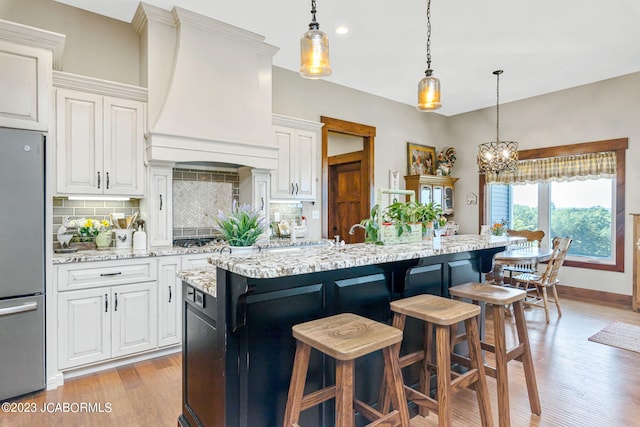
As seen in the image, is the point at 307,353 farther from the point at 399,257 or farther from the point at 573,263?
the point at 573,263

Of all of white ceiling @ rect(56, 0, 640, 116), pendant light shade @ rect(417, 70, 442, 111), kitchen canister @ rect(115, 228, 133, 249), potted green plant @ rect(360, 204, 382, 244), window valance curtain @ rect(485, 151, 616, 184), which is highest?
white ceiling @ rect(56, 0, 640, 116)

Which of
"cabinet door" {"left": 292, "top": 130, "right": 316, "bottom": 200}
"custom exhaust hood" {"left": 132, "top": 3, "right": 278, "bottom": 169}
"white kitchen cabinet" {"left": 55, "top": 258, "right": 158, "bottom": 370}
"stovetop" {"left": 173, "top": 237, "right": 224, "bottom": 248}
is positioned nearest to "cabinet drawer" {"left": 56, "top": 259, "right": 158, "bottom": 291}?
"white kitchen cabinet" {"left": 55, "top": 258, "right": 158, "bottom": 370}

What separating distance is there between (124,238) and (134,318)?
74 cm

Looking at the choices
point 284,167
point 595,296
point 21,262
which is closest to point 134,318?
point 21,262

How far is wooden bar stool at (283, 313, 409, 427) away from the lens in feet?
4.44

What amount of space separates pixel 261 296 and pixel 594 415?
2.29 meters

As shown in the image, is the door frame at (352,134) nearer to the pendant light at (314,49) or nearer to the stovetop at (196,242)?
the stovetop at (196,242)

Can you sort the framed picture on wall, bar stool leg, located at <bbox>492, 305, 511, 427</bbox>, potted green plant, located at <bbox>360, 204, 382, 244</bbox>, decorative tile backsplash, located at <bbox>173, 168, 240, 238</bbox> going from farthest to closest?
the framed picture on wall, decorative tile backsplash, located at <bbox>173, 168, 240, 238</bbox>, potted green plant, located at <bbox>360, 204, 382, 244</bbox>, bar stool leg, located at <bbox>492, 305, 511, 427</bbox>

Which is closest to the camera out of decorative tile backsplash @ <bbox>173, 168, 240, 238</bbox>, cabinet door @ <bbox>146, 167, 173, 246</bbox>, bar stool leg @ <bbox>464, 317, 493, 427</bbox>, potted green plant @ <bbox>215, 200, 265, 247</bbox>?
bar stool leg @ <bbox>464, 317, 493, 427</bbox>

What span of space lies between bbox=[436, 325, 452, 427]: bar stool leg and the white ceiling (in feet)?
A: 9.19

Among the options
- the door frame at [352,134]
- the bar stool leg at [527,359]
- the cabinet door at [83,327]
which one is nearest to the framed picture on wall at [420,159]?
the door frame at [352,134]

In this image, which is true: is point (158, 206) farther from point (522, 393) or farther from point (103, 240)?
point (522, 393)

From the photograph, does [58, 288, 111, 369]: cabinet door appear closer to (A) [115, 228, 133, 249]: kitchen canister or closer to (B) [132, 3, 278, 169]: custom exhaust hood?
(A) [115, 228, 133, 249]: kitchen canister

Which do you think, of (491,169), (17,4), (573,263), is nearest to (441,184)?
(491,169)
